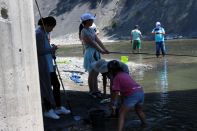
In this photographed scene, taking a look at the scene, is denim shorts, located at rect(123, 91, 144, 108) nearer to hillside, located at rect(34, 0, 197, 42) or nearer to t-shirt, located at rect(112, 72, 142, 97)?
t-shirt, located at rect(112, 72, 142, 97)

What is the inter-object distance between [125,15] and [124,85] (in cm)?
5077

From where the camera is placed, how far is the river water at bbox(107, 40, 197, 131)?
9484 millimetres

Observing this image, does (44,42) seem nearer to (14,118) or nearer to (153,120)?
(153,120)

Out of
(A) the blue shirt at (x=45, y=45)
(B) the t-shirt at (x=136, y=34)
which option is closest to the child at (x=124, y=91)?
(A) the blue shirt at (x=45, y=45)

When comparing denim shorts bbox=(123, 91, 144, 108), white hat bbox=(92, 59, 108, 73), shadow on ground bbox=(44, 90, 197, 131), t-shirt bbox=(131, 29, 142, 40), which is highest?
t-shirt bbox=(131, 29, 142, 40)

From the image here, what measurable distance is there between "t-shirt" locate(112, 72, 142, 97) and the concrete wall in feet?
7.88

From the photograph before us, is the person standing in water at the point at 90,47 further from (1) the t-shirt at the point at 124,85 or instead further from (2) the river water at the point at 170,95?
(1) the t-shirt at the point at 124,85

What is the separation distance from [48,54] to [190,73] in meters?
8.68

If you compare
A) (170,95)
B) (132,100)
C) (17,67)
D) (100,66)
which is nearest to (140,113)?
(132,100)

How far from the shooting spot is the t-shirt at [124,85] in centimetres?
827

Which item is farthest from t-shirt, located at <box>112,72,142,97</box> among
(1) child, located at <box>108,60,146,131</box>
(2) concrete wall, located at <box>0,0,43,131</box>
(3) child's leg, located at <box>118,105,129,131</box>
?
(2) concrete wall, located at <box>0,0,43,131</box>

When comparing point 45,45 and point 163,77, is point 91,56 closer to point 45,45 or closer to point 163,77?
point 45,45

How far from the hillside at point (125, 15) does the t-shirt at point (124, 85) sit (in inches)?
1521

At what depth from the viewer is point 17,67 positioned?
5.86 metres
